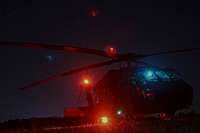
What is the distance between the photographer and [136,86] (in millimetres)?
12328

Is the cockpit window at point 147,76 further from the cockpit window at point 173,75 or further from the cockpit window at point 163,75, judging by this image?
the cockpit window at point 173,75

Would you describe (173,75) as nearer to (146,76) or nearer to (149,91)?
(146,76)

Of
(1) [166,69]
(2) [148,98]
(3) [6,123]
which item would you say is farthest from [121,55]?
(3) [6,123]

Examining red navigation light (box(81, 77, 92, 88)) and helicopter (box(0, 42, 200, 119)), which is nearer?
helicopter (box(0, 42, 200, 119))

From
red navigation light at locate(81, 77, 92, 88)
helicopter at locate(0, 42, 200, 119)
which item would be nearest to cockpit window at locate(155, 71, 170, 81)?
helicopter at locate(0, 42, 200, 119)

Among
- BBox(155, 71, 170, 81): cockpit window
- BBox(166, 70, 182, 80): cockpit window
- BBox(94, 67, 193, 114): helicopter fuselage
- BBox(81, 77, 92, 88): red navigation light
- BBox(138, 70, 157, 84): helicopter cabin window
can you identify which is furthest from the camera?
BBox(81, 77, 92, 88): red navigation light

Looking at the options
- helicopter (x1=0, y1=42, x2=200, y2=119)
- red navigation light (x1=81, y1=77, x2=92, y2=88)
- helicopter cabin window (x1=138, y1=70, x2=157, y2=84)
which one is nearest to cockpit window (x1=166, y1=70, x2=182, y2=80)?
helicopter (x1=0, y1=42, x2=200, y2=119)

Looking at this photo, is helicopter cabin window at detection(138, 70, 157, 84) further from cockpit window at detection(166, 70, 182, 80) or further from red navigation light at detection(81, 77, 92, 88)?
red navigation light at detection(81, 77, 92, 88)

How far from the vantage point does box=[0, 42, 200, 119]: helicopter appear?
457 inches

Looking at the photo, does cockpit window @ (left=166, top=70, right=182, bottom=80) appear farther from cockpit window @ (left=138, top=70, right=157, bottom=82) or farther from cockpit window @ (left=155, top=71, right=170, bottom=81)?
cockpit window @ (left=138, top=70, right=157, bottom=82)

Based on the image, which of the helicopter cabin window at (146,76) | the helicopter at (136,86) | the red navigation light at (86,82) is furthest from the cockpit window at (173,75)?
the red navigation light at (86,82)

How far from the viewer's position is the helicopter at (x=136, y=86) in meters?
11.6

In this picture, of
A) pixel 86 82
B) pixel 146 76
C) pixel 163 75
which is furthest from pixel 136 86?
pixel 86 82

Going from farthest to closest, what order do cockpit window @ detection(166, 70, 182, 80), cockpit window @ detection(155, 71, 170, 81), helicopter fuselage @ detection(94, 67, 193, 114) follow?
cockpit window @ detection(166, 70, 182, 80) → cockpit window @ detection(155, 71, 170, 81) → helicopter fuselage @ detection(94, 67, 193, 114)
